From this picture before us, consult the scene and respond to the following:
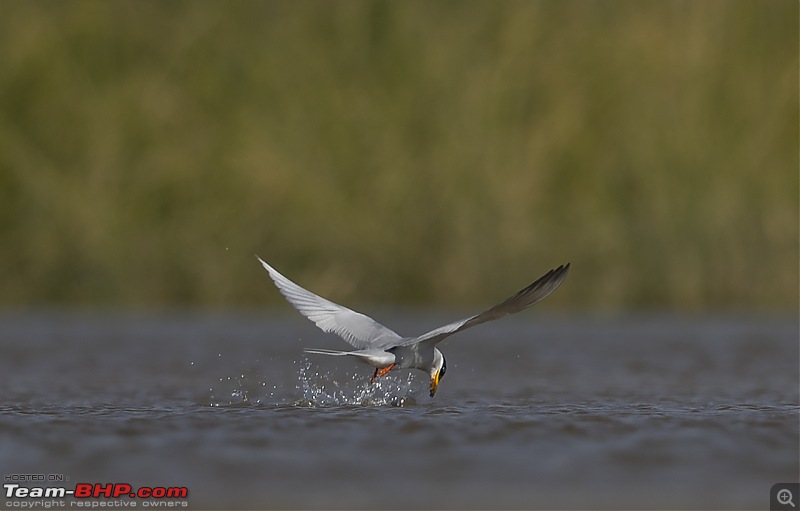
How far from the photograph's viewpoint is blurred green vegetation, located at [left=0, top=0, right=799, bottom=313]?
17.7 metres

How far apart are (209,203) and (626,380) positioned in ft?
24.7

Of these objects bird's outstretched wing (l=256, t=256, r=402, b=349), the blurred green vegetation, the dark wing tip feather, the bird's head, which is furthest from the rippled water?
the blurred green vegetation

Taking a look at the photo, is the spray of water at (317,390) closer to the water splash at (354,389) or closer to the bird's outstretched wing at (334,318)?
the water splash at (354,389)

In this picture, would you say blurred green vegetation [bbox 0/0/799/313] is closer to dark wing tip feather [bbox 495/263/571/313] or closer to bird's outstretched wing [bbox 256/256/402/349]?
bird's outstretched wing [bbox 256/256/402/349]

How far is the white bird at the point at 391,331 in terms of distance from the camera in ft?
28.7

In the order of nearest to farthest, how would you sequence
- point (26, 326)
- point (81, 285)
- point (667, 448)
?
point (667, 448)
point (26, 326)
point (81, 285)

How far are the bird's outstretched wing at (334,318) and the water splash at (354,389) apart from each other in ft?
1.06

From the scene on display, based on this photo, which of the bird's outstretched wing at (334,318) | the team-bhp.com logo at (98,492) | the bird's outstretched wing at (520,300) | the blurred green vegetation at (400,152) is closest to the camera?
the team-bhp.com logo at (98,492)

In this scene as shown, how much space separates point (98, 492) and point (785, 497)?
2822 mm

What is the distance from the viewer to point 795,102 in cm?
1928

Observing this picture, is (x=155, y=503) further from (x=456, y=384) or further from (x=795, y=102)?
(x=795, y=102)

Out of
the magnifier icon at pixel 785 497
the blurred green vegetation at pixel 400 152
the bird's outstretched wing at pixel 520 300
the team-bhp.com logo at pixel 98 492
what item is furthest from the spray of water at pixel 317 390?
the blurred green vegetation at pixel 400 152

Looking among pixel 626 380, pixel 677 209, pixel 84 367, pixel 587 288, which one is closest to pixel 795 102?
pixel 677 209

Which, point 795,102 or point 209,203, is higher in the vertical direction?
point 795,102
